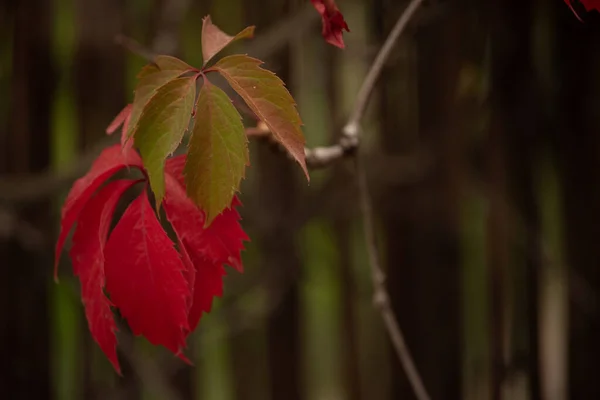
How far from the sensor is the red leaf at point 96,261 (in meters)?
0.24

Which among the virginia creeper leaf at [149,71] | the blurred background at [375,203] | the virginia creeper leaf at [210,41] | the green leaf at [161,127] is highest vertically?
the virginia creeper leaf at [210,41]

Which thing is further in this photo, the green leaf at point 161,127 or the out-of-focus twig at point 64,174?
the out-of-focus twig at point 64,174

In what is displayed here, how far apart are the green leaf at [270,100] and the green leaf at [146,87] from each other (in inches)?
0.8

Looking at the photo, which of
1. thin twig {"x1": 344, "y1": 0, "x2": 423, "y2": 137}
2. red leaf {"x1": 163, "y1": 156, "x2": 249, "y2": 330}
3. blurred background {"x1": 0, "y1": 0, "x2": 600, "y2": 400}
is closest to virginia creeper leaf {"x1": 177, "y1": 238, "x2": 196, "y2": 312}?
red leaf {"x1": 163, "y1": 156, "x2": 249, "y2": 330}

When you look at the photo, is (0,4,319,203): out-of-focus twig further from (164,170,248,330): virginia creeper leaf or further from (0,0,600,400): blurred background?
(164,170,248,330): virginia creeper leaf

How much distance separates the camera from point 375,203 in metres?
0.76

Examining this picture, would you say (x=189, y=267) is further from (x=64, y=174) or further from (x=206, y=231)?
(x=64, y=174)

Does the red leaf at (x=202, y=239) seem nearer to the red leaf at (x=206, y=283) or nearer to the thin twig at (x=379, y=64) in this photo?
the red leaf at (x=206, y=283)

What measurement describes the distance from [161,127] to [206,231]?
0.17 feet

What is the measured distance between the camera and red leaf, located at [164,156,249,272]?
24 cm

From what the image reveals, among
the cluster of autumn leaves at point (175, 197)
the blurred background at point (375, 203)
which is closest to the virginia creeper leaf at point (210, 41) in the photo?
the cluster of autumn leaves at point (175, 197)

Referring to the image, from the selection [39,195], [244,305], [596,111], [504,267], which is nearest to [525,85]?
[596,111]

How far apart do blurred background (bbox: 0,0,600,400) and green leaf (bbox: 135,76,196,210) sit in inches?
21.0

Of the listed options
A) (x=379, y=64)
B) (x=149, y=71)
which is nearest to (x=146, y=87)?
(x=149, y=71)
